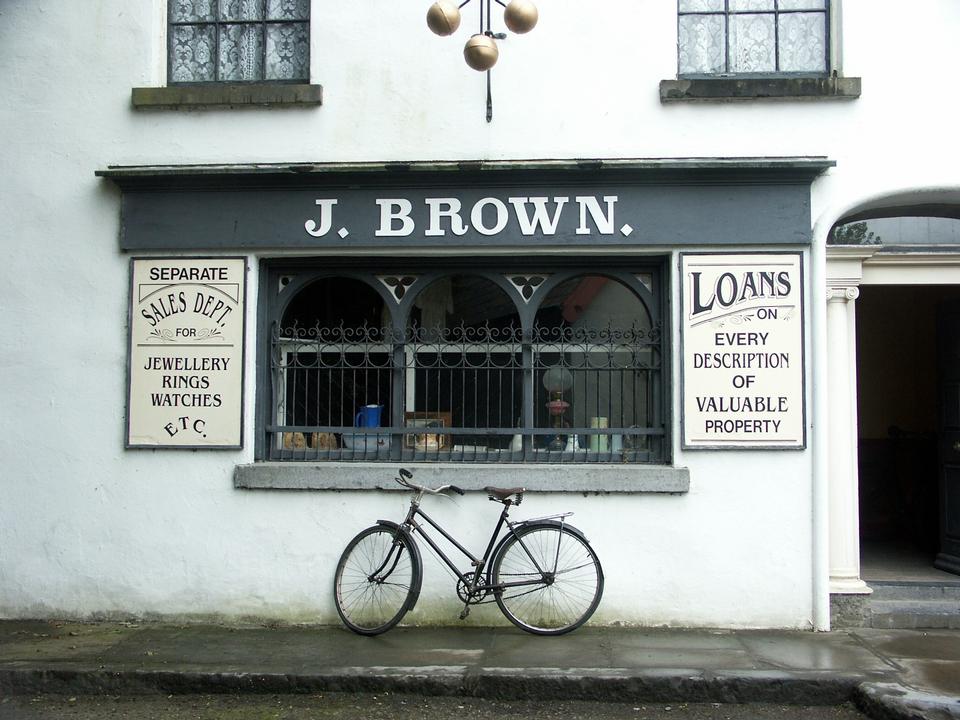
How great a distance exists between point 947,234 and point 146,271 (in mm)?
6423

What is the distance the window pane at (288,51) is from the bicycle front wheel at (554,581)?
162 inches

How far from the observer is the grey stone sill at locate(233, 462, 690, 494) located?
271 inches

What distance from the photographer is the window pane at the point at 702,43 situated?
23.8 ft

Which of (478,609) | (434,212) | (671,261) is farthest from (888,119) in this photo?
(478,609)

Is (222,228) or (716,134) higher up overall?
(716,134)

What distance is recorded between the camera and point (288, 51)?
24.5 feet

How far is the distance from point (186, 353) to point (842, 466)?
511 cm

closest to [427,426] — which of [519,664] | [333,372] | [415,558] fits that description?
[333,372]

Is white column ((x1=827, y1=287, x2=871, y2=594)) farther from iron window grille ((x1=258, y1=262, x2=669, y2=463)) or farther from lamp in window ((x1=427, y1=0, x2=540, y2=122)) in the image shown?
lamp in window ((x1=427, y1=0, x2=540, y2=122))

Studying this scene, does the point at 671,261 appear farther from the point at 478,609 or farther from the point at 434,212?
the point at 478,609

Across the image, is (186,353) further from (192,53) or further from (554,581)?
(554,581)

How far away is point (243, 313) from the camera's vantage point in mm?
7141

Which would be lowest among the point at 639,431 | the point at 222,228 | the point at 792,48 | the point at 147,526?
the point at 147,526

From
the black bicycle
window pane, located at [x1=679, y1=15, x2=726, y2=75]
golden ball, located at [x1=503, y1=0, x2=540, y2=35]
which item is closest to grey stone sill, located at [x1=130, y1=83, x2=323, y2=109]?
golden ball, located at [x1=503, y1=0, x2=540, y2=35]
